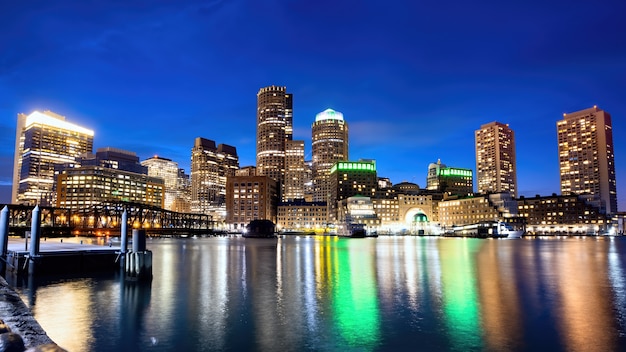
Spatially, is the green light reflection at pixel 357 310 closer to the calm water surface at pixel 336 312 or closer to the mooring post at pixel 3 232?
A: the calm water surface at pixel 336 312

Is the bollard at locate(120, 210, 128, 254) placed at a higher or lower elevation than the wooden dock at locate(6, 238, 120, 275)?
higher

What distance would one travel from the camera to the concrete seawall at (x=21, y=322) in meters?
15.3

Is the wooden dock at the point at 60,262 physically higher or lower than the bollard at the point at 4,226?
lower

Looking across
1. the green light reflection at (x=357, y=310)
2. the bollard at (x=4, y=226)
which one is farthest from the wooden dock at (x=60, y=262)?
the green light reflection at (x=357, y=310)

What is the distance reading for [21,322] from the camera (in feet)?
58.9

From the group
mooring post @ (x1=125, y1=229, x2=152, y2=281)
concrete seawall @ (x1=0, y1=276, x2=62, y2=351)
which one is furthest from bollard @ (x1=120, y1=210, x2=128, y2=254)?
concrete seawall @ (x1=0, y1=276, x2=62, y2=351)

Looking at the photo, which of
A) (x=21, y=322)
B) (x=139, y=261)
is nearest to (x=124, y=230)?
(x=139, y=261)

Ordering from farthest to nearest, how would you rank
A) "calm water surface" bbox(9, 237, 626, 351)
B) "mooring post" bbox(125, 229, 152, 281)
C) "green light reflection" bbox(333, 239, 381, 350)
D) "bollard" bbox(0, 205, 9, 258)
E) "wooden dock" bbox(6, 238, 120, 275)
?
"bollard" bbox(0, 205, 9, 258) < "wooden dock" bbox(6, 238, 120, 275) < "mooring post" bbox(125, 229, 152, 281) < "green light reflection" bbox(333, 239, 381, 350) < "calm water surface" bbox(9, 237, 626, 351)

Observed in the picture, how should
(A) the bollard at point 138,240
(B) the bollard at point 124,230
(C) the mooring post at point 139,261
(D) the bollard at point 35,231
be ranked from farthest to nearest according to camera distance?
(B) the bollard at point 124,230 → (D) the bollard at point 35,231 → (A) the bollard at point 138,240 → (C) the mooring post at point 139,261

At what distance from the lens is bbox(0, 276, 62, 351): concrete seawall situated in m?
15.3

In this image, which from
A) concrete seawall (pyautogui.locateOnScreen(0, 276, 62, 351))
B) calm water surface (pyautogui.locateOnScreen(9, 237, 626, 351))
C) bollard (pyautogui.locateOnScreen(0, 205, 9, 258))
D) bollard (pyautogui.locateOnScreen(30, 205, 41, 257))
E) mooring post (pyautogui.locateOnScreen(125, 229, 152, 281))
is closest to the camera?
concrete seawall (pyautogui.locateOnScreen(0, 276, 62, 351))

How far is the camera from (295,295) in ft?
120

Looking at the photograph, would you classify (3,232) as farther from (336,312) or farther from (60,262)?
(336,312)

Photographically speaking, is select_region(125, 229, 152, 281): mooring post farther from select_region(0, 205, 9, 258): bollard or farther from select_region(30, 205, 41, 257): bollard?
select_region(0, 205, 9, 258): bollard
